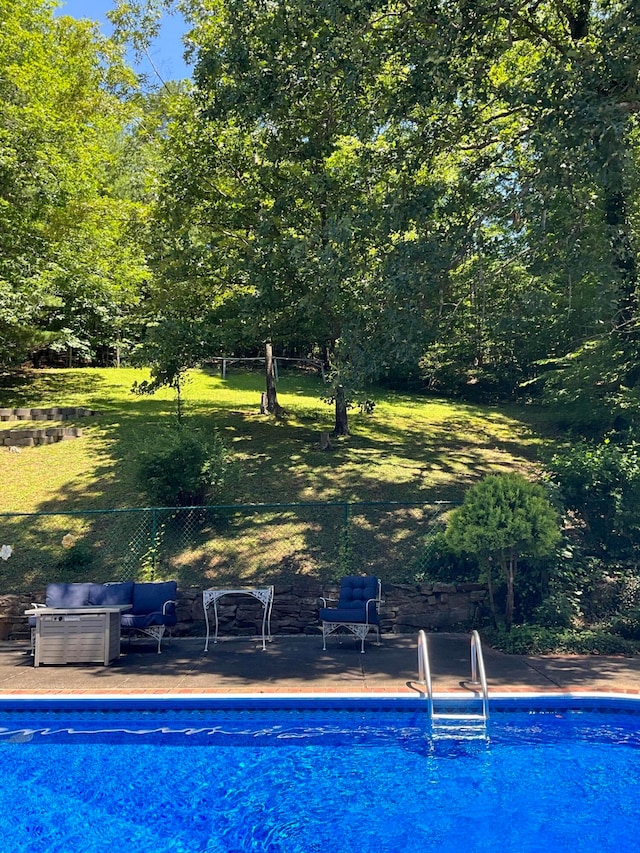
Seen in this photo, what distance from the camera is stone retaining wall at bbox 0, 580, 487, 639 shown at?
10000 mm

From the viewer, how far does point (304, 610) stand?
10.1m

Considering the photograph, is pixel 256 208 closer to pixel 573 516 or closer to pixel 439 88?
pixel 439 88

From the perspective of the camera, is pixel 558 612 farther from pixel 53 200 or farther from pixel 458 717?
pixel 53 200

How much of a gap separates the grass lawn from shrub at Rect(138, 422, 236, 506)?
2.05ft

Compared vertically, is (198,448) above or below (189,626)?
above

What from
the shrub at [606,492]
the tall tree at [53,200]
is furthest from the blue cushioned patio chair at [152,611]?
the tall tree at [53,200]

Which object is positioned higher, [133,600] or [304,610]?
[133,600]

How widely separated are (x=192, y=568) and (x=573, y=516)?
6.13 meters

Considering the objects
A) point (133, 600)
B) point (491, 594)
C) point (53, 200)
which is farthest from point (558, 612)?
point (53, 200)

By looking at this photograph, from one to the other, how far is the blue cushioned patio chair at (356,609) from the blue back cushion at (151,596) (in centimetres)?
222

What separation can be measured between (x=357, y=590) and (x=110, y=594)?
3548 millimetres

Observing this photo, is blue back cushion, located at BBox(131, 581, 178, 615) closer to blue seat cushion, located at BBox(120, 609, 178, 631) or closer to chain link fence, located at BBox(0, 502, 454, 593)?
blue seat cushion, located at BBox(120, 609, 178, 631)

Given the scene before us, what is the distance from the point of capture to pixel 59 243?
19.4 meters

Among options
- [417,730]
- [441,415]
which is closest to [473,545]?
[417,730]
